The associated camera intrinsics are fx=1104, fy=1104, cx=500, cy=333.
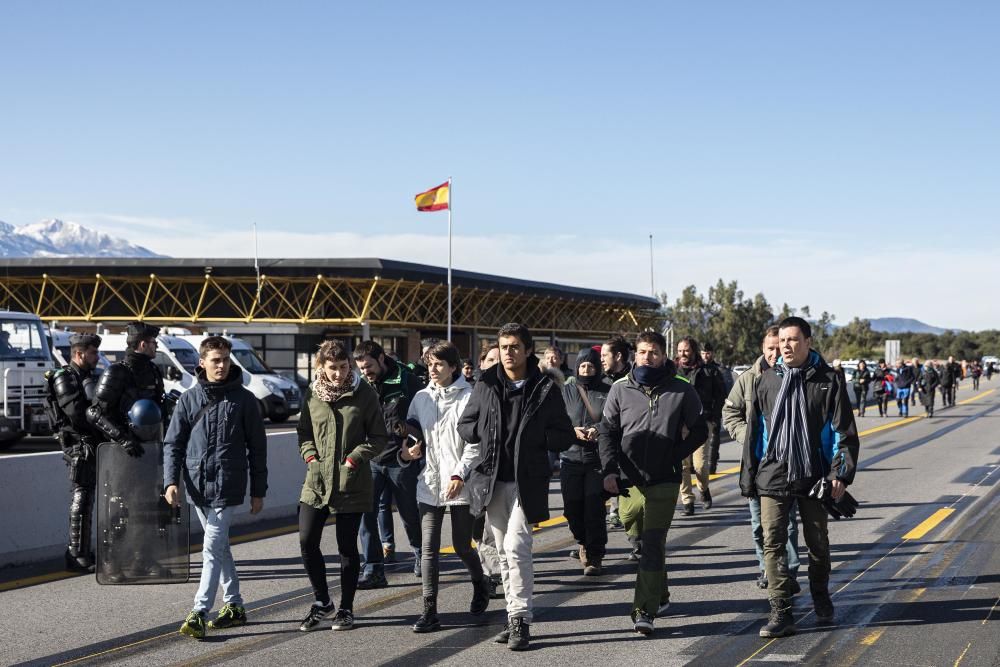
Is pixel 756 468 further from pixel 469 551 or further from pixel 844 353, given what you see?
pixel 844 353

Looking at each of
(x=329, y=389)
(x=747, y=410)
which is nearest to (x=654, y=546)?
(x=747, y=410)

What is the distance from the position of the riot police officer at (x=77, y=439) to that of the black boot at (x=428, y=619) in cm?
317

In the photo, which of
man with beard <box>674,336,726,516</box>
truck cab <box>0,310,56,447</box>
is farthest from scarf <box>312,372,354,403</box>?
truck cab <box>0,310,56,447</box>

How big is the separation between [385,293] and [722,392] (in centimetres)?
4128

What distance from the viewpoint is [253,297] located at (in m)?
52.0

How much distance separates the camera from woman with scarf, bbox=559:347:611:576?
328 inches

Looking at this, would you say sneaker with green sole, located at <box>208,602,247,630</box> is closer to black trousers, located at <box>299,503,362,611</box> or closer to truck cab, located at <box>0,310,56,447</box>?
black trousers, located at <box>299,503,362,611</box>

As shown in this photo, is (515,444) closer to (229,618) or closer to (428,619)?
(428,619)

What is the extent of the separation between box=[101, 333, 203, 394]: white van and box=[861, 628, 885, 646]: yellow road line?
19.9 metres

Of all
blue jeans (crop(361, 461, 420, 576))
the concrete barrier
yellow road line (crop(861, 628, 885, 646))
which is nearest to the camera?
yellow road line (crop(861, 628, 885, 646))

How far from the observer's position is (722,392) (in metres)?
11.5

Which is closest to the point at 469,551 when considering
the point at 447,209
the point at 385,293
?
the point at 447,209

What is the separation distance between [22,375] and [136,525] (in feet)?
41.6

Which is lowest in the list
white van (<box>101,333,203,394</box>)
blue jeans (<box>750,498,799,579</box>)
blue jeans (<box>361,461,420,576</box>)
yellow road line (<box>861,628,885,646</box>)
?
yellow road line (<box>861,628,885,646</box>)
